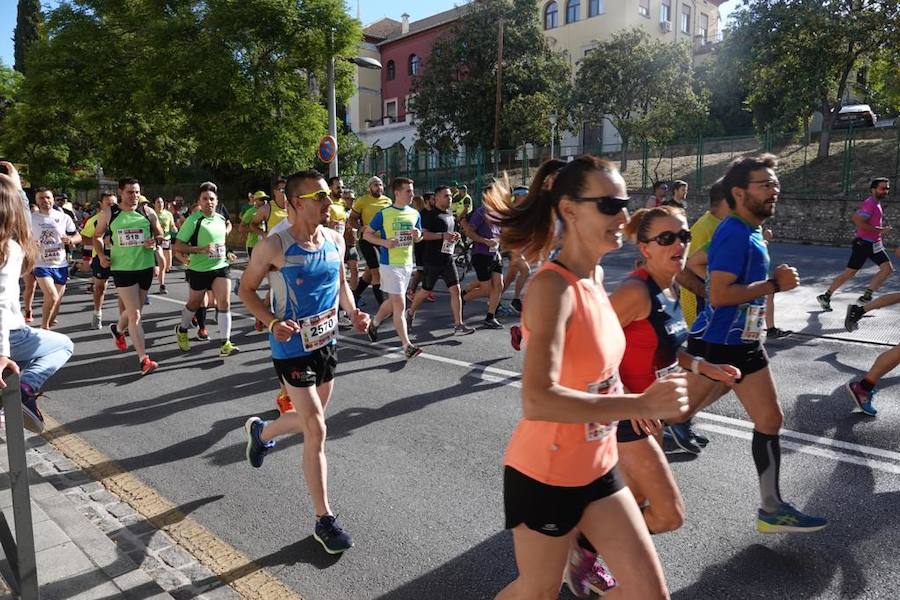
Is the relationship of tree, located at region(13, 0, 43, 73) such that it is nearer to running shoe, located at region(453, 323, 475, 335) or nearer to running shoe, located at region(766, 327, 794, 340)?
running shoe, located at region(453, 323, 475, 335)

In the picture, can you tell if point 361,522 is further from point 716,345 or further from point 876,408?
point 876,408

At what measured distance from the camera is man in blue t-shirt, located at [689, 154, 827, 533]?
3.63 m

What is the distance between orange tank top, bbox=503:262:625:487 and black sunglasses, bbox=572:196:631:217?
0.24m

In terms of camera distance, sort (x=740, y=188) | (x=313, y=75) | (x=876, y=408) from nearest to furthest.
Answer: (x=740, y=188) < (x=876, y=408) < (x=313, y=75)

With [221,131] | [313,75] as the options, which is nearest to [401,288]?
[221,131]

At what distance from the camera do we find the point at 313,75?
850 inches

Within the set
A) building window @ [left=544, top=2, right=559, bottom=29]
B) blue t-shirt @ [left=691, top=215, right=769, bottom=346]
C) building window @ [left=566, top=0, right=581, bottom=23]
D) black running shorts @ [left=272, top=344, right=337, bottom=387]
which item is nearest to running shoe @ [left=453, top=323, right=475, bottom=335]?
black running shorts @ [left=272, top=344, right=337, bottom=387]

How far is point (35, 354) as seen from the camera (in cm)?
400

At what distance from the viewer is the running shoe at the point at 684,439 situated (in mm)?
4887

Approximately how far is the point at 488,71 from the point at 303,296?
32.3 m

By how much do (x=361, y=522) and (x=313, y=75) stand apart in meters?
19.9

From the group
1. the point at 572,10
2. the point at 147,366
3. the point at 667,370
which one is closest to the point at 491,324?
the point at 147,366

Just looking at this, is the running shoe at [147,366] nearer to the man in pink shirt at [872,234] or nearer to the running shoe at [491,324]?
the running shoe at [491,324]

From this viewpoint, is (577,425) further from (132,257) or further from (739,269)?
(132,257)
